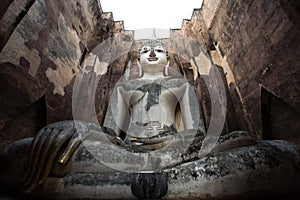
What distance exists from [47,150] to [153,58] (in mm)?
2617

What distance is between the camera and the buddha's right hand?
1.58 metres

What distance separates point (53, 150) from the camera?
5.40 feet

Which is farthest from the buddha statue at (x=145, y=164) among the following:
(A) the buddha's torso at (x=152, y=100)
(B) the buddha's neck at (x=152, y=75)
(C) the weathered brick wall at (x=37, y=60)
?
(B) the buddha's neck at (x=152, y=75)

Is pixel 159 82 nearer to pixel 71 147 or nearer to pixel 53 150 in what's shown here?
pixel 71 147

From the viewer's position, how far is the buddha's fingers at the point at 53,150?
159 centimetres

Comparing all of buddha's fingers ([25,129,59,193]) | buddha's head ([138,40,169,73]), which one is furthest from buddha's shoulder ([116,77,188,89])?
buddha's fingers ([25,129,59,193])

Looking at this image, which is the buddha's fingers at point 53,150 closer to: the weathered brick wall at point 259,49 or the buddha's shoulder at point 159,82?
the buddha's shoulder at point 159,82

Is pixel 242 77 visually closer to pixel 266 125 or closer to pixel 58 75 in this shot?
pixel 266 125

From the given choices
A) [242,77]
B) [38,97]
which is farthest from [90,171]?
[242,77]

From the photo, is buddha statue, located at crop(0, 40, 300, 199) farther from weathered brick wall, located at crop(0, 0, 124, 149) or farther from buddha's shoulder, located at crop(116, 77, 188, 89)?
buddha's shoulder, located at crop(116, 77, 188, 89)

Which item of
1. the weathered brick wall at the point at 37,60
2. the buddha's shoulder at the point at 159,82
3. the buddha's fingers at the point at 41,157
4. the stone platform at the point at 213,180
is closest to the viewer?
the stone platform at the point at 213,180

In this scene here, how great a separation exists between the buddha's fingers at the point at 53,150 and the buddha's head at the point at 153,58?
2.33 metres

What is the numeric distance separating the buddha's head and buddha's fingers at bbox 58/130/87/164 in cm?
227

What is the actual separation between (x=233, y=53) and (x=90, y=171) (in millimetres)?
3487
